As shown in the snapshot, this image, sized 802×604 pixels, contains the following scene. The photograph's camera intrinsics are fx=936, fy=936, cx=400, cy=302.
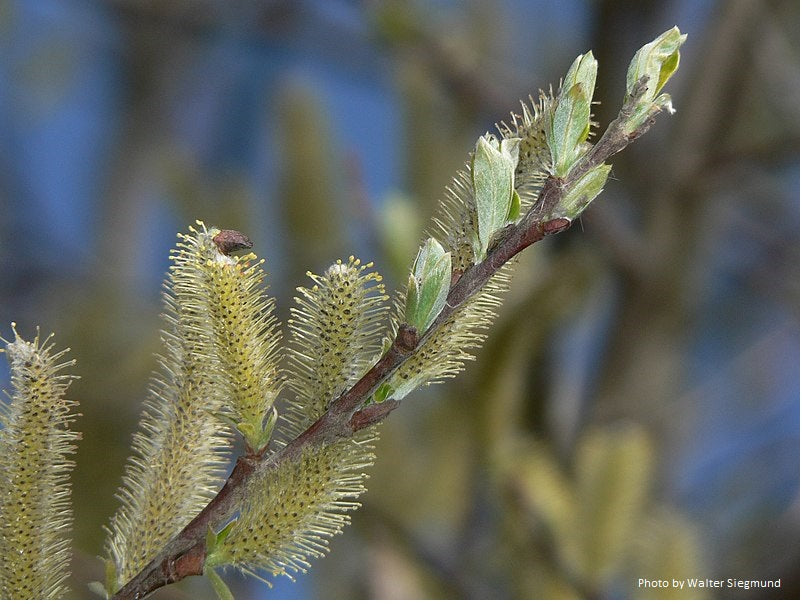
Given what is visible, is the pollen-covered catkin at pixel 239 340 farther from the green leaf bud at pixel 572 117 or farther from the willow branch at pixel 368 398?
the green leaf bud at pixel 572 117

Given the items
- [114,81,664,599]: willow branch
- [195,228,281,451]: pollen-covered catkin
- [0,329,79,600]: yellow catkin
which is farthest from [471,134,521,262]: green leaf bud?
[0,329,79,600]: yellow catkin

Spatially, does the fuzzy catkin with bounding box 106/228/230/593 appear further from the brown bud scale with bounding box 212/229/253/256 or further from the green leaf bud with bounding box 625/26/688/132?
the green leaf bud with bounding box 625/26/688/132

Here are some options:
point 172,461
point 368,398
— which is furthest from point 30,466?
point 368,398

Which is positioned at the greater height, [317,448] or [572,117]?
[572,117]

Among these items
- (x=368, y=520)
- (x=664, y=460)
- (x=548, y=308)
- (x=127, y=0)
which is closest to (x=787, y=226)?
(x=664, y=460)

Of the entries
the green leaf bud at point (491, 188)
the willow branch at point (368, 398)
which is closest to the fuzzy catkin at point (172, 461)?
the willow branch at point (368, 398)

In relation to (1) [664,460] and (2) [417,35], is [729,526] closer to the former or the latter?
(1) [664,460]

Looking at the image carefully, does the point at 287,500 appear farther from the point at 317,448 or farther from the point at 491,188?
the point at 491,188
